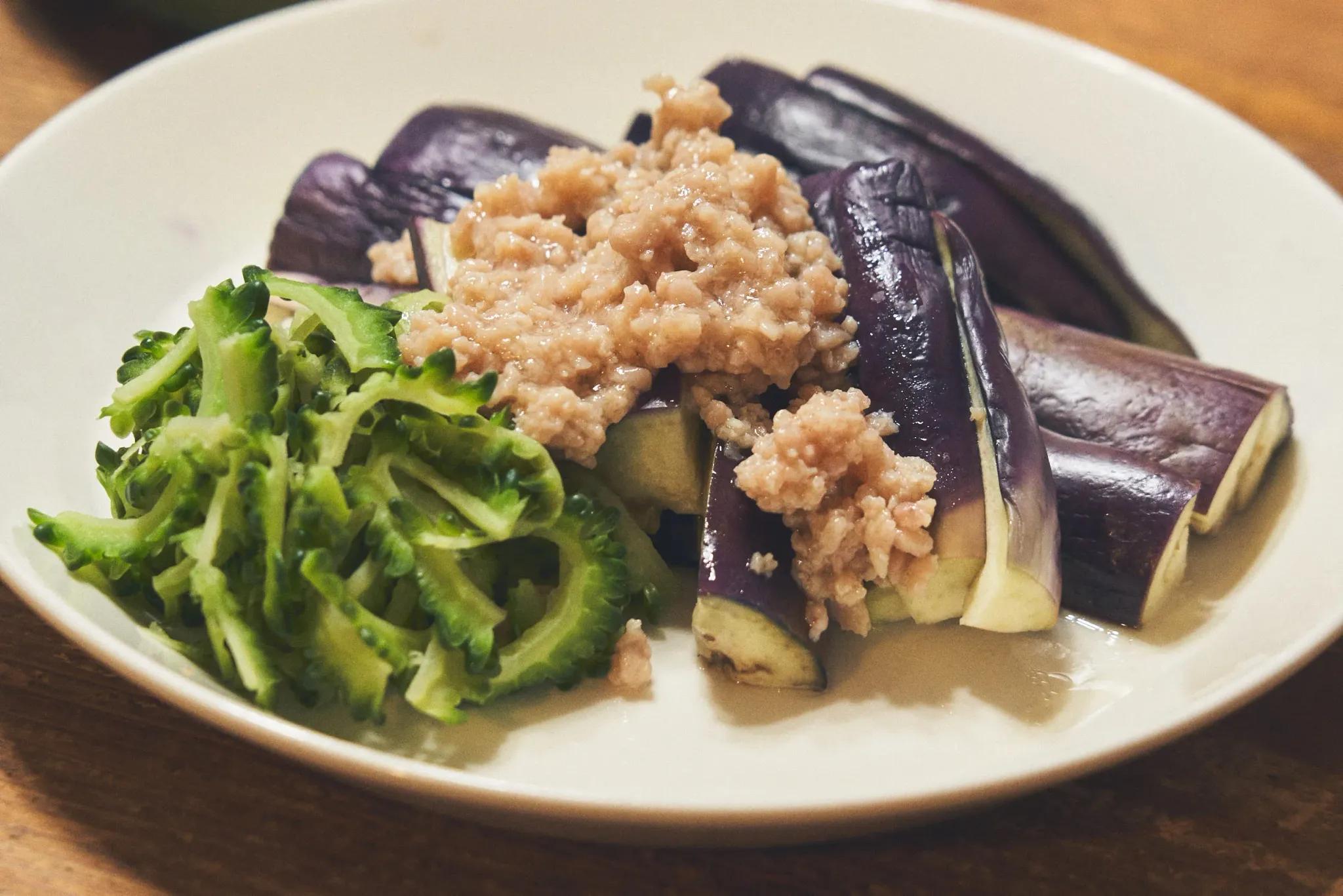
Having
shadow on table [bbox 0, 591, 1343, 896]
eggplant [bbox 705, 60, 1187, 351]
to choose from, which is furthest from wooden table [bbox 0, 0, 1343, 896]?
eggplant [bbox 705, 60, 1187, 351]

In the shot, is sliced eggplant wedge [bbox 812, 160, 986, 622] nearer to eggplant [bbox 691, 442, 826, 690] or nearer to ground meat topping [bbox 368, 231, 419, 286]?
eggplant [bbox 691, 442, 826, 690]

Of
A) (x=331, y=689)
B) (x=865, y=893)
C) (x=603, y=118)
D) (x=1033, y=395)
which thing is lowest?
(x=865, y=893)

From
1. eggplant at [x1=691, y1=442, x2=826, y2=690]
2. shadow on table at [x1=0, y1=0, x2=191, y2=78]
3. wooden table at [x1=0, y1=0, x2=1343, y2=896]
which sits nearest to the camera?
wooden table at [x1=0, y1=0, x2=1343, y2=896]

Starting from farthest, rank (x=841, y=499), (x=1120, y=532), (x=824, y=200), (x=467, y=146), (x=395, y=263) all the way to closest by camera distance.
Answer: (x=467, y=146) < (x=395, y=263) < (x=824, y=200) < (x=1120, y=532) < (x=841, y=499)

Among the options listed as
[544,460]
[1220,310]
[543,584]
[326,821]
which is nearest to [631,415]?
[544,460]

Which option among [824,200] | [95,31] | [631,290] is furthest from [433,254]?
[95,31]

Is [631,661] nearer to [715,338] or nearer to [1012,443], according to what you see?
[715,338]

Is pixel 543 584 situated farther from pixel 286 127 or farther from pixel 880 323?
pixel 286 127
